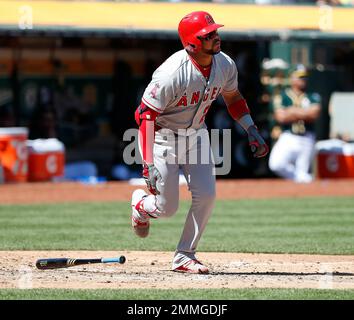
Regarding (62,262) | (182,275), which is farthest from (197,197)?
(62,262)

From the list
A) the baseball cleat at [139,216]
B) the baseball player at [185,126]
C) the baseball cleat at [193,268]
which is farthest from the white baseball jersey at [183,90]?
the baseball cleat at [193,268]

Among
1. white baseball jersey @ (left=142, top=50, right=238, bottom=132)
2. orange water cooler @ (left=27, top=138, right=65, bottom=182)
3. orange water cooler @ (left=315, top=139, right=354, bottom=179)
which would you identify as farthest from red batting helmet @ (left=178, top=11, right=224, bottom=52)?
orange water cooler @ (left=315, top=139, right=354, bottom=179)

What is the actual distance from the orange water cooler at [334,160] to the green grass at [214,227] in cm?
375

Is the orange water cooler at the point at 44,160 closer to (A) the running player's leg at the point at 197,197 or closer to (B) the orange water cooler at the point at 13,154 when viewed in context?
(B) the orange water cooler at the point at 13,154

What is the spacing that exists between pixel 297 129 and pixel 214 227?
6194 mm

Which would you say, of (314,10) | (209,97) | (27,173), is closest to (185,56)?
(209,97)

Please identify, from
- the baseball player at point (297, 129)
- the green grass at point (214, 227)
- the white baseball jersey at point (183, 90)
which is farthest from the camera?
the baseball player at point (297, 129)

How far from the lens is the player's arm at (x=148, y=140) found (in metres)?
7.18

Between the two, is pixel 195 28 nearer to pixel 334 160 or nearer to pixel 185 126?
pixel 185 126

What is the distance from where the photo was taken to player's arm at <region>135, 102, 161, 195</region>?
7176mm

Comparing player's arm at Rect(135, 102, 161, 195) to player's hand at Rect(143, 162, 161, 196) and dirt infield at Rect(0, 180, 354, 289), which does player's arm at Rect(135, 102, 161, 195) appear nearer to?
player's hand at Rect(143, 162, 161, 196)

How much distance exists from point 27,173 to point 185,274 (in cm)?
1012

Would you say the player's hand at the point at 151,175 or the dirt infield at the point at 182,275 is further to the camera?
the player's hand at the point at 151,175
